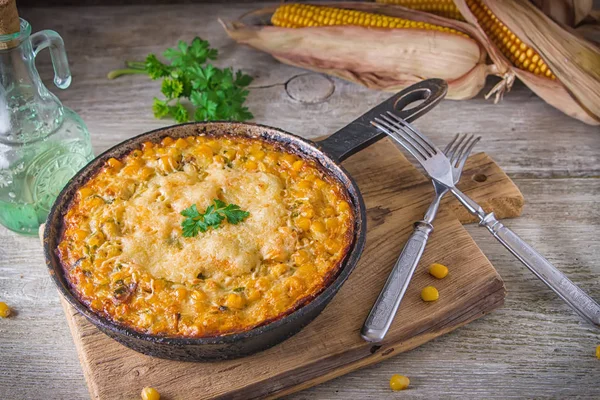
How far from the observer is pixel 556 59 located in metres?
4.05

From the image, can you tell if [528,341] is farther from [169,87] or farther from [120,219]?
[169,87]

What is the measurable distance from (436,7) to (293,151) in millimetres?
2044

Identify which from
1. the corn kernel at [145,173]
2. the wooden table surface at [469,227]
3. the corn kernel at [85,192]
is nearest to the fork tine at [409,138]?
the wooden table surface at [469,227]

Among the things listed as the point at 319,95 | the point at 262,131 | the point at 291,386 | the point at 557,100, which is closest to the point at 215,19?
the point at 319,95

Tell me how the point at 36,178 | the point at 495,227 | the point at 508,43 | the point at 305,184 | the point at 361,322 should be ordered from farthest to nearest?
the point at 508,43 → the point at 36,178 → the point at 495,227 → the point at 305,184 → the point at 361,322

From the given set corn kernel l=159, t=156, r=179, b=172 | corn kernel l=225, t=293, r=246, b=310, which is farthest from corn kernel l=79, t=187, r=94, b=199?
corn kernel l=225, t=293, r=246, b=310

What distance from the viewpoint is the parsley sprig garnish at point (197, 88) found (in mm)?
4051

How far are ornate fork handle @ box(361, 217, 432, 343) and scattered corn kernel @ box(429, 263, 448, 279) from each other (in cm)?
11

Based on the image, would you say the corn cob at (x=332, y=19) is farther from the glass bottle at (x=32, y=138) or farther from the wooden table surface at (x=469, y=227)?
the glass bottle at (x=32, y=138)

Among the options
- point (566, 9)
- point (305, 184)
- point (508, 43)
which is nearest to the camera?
point (305, 184)

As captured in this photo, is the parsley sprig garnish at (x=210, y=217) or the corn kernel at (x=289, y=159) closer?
the parsley sprig garnish at (x=210, y=217)

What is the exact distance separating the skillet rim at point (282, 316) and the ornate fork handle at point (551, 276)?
743 mm

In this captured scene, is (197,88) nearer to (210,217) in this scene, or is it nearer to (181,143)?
(181,143)

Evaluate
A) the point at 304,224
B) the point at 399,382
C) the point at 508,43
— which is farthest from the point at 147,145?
the point at 508,43
